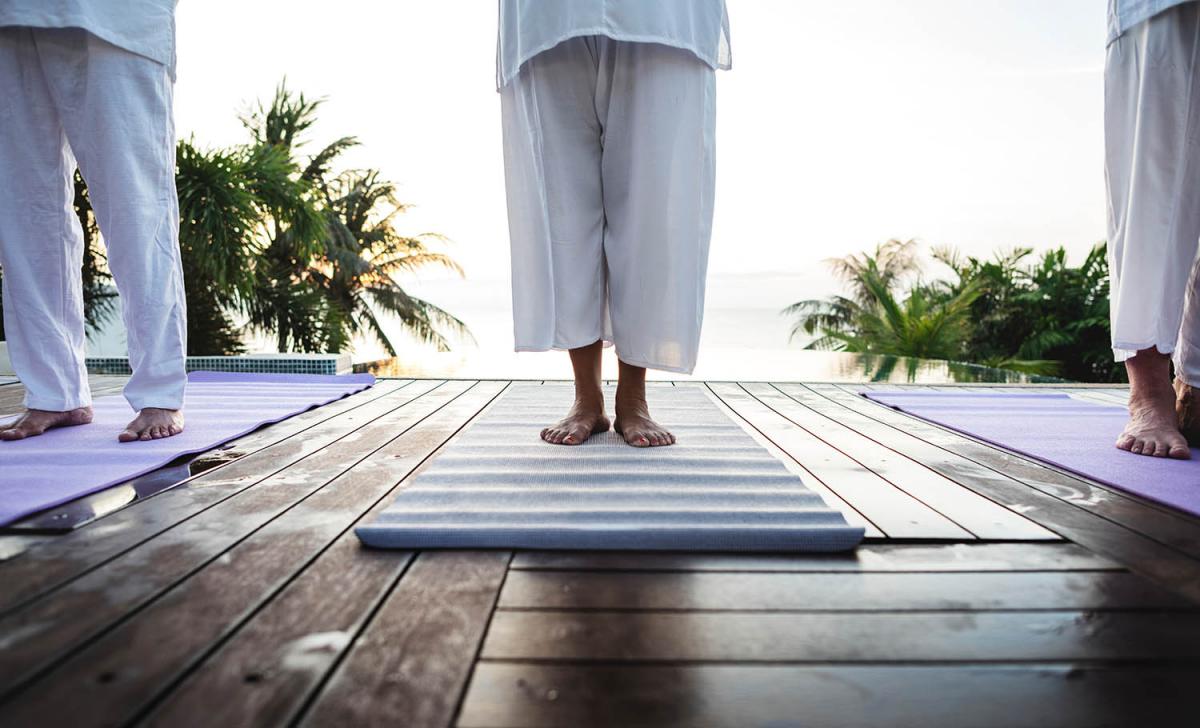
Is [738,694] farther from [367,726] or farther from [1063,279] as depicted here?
[1063,279]

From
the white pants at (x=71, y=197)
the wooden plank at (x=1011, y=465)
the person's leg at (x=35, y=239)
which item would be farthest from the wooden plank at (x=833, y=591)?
the person's leg at (x=35, y=239)

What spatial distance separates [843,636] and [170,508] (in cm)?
97

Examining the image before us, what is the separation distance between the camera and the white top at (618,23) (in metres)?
1.43

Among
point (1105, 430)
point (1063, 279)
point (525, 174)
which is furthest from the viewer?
point (1063, 279)

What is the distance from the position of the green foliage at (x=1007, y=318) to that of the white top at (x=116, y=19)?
7.10 meters

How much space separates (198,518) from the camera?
1038mm

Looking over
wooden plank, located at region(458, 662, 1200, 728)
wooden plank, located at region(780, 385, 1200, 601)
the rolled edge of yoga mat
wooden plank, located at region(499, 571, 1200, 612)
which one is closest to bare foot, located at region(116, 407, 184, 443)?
the rolled edge of yoga mat

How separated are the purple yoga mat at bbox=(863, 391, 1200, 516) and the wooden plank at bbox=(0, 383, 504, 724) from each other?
4.15 feet

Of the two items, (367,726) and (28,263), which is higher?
(28,263)

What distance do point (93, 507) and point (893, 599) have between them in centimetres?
113

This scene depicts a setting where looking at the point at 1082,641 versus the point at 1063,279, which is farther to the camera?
the point at 1063,279

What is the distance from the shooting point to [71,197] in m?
1.76

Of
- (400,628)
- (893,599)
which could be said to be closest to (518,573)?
(400,628)

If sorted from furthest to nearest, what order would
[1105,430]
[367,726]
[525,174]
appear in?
[1105,430] < [525,174] < [367,726]
